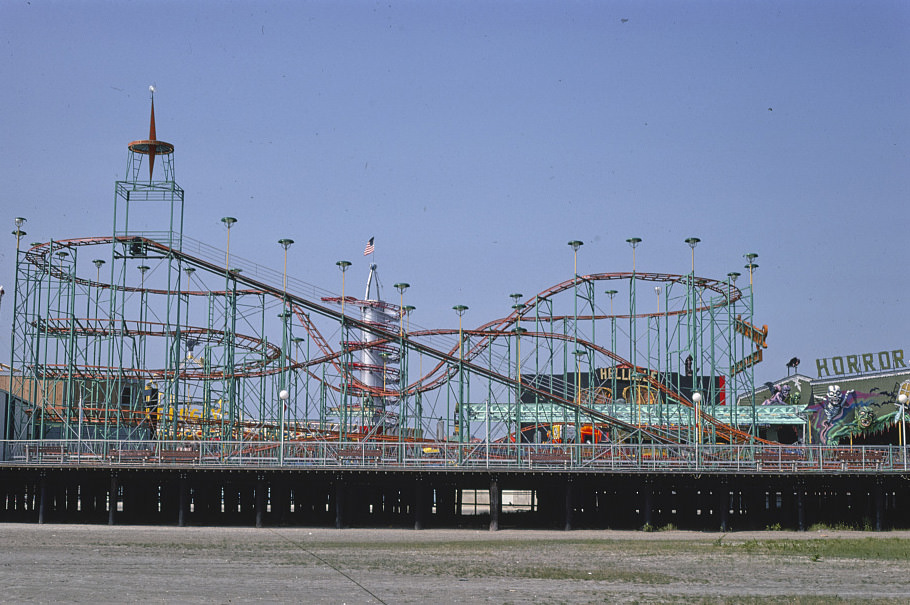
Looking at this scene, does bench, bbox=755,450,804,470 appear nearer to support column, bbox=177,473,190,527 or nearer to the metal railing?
the metal railing

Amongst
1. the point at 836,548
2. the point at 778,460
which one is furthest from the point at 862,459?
the point at 836,548

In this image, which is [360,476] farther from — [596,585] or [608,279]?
[608,279]

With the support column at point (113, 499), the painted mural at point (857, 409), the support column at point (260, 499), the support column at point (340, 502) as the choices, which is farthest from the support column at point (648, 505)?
the painted mural at point (857, 409)

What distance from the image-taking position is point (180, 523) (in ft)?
145

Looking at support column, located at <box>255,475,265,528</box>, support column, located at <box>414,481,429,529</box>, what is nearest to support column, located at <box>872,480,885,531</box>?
support column, located at <box>414,481,429,529</box>

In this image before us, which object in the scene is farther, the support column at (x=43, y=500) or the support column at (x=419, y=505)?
the support column at (x=43, y=500)

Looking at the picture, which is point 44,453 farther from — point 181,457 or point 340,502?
point 340,502

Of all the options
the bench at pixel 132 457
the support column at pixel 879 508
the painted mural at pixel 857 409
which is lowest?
the support column at pixel 879 508

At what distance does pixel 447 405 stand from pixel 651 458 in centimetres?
2064

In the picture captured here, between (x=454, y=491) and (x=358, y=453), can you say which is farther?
(x=454, y=491)

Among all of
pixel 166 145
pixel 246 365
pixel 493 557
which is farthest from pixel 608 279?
pixel 493 557

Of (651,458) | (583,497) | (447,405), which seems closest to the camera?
(651,458)

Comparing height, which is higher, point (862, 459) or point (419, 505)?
point (862, 459)

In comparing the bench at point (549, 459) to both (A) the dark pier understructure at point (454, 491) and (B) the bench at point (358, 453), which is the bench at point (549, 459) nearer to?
(A) the dark pier understructure at point (454, 491)
